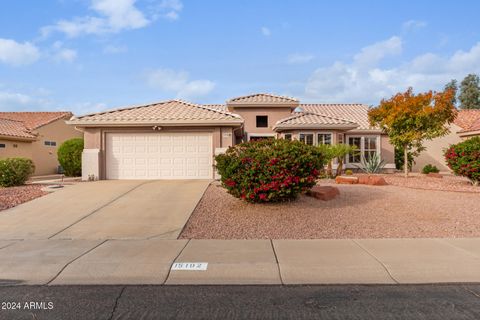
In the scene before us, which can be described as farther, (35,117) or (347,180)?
(35,117)

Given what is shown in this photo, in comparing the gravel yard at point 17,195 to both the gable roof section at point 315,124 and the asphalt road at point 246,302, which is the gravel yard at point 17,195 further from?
the gable roof section at point 315,124

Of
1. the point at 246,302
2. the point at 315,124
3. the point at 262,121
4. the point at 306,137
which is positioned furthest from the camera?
the point at 262,121

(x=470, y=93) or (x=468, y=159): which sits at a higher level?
(x=470, y=93)

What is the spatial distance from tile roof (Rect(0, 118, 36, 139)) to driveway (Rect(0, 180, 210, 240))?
42.9ft

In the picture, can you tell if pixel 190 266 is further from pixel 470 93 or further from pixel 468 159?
pixel 470 93

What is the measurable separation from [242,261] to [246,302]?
1.62 m

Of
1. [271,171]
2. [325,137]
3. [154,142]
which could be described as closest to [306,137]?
[325,137]

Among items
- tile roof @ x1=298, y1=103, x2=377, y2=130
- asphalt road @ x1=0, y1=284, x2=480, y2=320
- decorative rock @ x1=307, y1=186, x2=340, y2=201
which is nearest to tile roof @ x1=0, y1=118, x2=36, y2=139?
tile roof @ x1=298, y1=103, x2=377, y2=130

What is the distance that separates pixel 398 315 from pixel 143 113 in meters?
15.3

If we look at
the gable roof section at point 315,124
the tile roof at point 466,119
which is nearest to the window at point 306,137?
the gable roof section at point 315,124

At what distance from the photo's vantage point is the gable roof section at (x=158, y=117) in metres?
16.4

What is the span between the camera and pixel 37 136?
26.2 meters

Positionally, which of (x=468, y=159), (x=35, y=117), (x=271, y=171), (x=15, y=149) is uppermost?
(x=35, y=117)

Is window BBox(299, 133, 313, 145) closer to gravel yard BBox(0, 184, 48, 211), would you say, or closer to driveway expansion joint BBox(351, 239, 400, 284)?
gravel yard BBox(0, 184, 48, 211)
